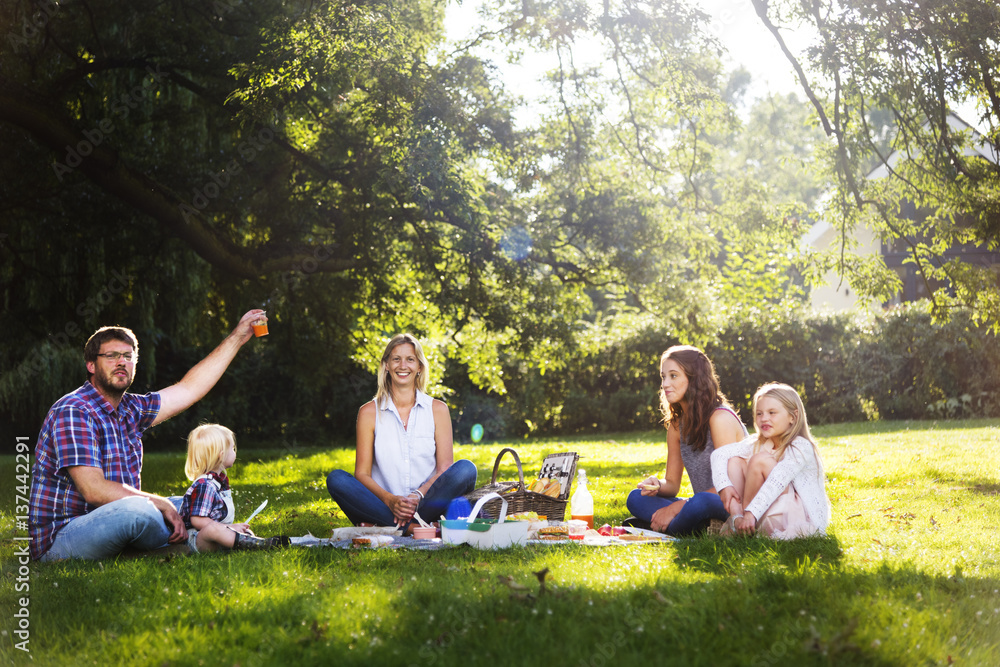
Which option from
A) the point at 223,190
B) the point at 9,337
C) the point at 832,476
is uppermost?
the point at 223,190

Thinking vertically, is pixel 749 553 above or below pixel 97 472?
below

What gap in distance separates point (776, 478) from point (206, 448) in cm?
385

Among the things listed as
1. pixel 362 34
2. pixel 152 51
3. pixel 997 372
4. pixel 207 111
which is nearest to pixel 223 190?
pixel 207 111

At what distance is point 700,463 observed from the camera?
19.9 feet

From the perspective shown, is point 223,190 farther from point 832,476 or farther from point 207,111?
point 832,476

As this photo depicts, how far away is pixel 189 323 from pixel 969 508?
36.4 feet

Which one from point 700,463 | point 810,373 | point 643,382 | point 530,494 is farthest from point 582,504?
point 810,373

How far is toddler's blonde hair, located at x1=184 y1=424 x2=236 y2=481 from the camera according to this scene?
568 centimetres

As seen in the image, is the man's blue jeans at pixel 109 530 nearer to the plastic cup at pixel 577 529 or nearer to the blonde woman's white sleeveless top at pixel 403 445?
the blonde woman's white sleeveless top at pixel 403 445

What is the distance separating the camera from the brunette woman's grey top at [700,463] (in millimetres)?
6020

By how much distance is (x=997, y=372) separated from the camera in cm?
1728

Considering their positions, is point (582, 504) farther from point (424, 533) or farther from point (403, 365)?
point (403, 365)

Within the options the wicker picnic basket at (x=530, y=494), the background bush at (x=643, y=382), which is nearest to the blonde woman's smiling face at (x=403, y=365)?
the wicker picnic basket at (x=530, y=494)

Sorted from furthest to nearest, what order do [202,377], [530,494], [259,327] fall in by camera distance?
[530,494] < [202,377] < [259,327]
